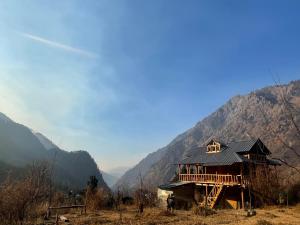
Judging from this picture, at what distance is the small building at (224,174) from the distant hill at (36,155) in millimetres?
86563

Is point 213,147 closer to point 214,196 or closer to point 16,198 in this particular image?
point 214,196

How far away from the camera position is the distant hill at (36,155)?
131m

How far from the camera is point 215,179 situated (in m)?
35.2

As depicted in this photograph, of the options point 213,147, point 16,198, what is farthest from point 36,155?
point 16,198

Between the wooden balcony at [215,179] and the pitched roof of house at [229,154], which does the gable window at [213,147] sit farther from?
the wooden balcony at [215,179]

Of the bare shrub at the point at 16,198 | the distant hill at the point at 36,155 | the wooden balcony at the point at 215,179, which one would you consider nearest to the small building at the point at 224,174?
the wooden balcony at the point at 215,179

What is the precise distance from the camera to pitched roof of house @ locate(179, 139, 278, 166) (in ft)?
110

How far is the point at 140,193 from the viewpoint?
30.0m

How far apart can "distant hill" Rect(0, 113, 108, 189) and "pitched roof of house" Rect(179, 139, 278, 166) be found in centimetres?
8638

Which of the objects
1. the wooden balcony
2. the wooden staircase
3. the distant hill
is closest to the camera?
the wooden staircase

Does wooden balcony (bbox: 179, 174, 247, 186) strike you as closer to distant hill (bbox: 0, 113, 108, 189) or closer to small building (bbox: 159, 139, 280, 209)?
small building (bbox: 159, 139, 280, 209)

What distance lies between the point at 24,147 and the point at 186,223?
147m

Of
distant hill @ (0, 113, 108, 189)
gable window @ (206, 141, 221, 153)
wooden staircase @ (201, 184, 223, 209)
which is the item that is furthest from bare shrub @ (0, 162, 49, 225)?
distant hill @ (0, 113, 108, 189)

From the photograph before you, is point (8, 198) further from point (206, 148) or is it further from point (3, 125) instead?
point (3, 125)
